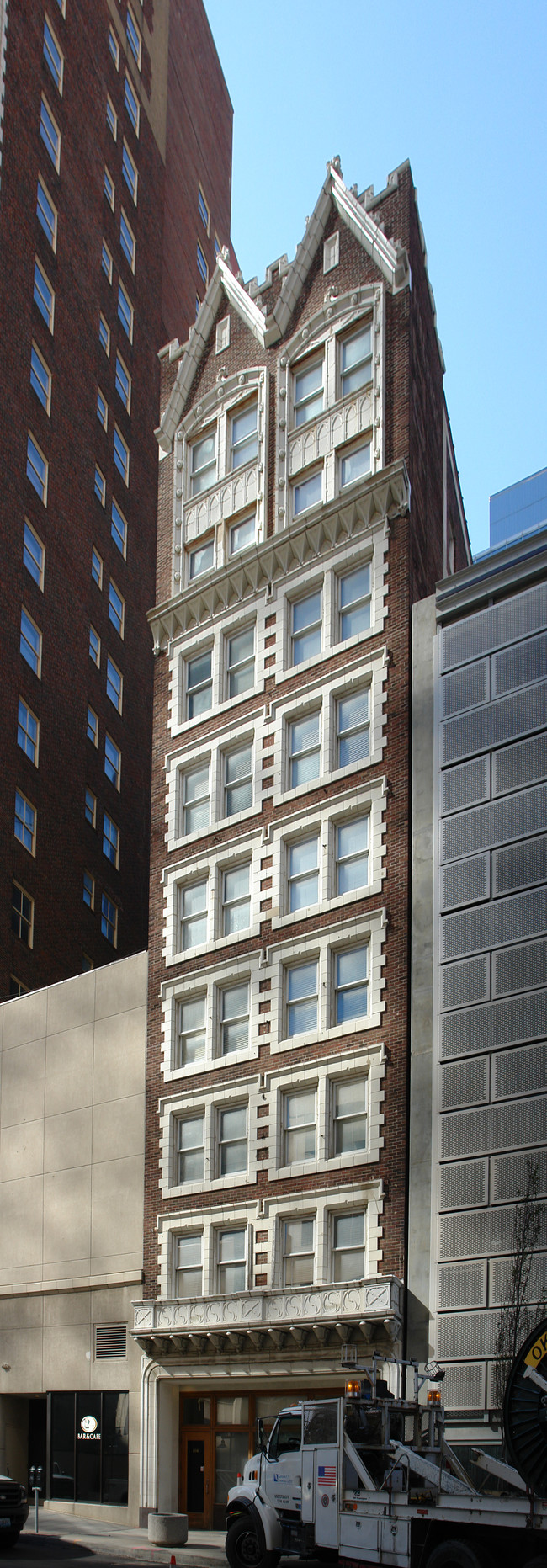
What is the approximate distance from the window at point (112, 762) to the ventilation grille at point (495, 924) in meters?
31.6

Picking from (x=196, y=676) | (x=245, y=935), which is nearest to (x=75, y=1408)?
(x=245, y=935)

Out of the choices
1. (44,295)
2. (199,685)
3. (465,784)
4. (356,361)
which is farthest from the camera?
(44,295)

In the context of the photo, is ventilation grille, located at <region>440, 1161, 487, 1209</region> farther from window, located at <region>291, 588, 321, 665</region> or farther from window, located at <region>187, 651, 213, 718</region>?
window, located at <region>187, 651, 213, 718</region>

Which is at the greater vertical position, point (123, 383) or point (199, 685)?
point (123, 383)

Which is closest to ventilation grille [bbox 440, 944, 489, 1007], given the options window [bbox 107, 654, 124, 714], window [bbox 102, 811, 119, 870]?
window [bbox 102, 811, 119, 870]

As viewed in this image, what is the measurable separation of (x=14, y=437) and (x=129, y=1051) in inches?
1027

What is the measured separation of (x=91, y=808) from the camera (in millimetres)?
59656

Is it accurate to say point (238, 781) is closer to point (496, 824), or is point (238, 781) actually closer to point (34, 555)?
point (496, 824)

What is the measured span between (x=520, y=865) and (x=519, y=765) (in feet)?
7.81

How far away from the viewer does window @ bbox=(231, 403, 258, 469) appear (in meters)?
43.0

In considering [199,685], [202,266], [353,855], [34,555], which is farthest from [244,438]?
[202,266]

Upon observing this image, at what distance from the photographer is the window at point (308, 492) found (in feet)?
132

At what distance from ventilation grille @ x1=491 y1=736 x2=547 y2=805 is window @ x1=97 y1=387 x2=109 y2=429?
124 ft

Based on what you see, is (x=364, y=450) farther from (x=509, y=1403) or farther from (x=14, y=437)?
(x=509, y=1403)
